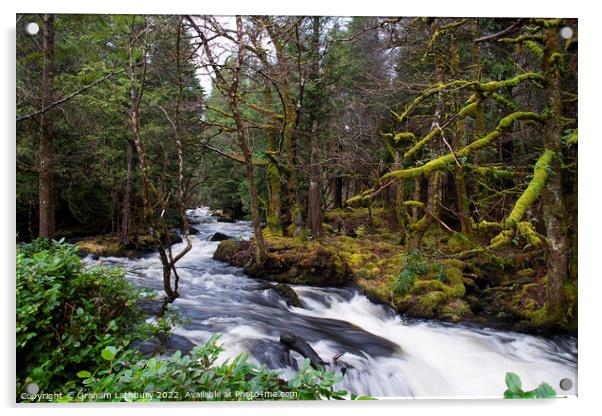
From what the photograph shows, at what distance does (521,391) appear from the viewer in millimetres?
3135

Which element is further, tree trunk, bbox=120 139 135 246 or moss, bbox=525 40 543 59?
tree trunk, bbox=120 139 135 246

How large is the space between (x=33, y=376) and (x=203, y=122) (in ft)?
8.51

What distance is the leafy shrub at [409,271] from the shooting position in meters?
3.82

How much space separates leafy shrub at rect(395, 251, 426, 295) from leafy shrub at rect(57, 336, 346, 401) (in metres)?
1.41

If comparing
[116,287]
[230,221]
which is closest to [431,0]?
[230,221]

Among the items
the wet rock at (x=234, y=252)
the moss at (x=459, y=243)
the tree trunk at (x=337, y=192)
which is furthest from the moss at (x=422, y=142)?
the wet rock at (x=234, y=252)

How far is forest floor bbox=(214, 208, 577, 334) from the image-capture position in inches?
141

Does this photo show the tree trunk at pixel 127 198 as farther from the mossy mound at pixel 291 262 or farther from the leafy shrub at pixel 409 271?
the leafy shrub at pixel 409 271

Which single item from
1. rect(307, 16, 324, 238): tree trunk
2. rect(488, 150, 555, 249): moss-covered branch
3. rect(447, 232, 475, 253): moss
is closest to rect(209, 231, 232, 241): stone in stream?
rect(307, 16, 324, 238): tree trunk

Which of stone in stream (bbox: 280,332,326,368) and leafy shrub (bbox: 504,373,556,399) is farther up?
stone in stream (bbox: 280,332,326,368)

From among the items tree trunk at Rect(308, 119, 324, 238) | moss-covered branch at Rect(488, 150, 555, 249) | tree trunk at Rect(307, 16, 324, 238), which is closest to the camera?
moss-covered branch at Rect(488, 150, 555, 249)

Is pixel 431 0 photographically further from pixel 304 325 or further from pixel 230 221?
pixel 304 325

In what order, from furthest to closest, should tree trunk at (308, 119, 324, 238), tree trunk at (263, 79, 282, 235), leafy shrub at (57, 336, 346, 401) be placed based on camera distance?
tree trunk at (308, 119, 324, 238), tree trunk at (263, 79, 282, 235), leafy shrub at (57, 336, 346, 401)

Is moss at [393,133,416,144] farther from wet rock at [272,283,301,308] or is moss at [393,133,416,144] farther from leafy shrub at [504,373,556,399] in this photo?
leafy shrub at [504,373,556,399]
